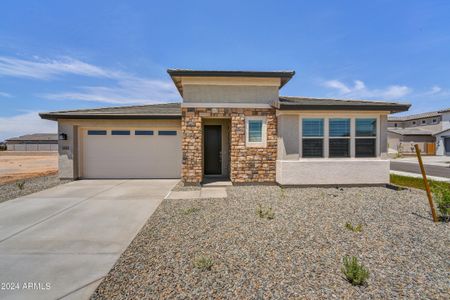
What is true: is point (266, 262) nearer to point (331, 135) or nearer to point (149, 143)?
point (331, 135)

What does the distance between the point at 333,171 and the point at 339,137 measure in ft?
4.79

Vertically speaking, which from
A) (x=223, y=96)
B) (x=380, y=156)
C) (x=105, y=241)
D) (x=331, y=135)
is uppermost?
(x=223, y=96)

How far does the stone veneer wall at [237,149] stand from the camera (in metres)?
9.55

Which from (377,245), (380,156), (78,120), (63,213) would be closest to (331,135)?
(380,156)

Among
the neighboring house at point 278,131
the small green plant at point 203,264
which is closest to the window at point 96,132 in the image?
the neighboring house at point 278,131

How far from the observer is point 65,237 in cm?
465

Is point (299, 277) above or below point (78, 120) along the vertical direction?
below

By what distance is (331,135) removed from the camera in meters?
9.27

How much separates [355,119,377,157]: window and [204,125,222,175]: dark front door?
6.30 meters

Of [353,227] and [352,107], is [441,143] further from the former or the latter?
[353,227]

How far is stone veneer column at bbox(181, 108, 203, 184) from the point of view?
9.52 metres

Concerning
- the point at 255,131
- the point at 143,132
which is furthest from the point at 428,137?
the point at 143,132

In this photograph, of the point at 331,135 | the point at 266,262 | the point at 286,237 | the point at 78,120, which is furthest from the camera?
the point at 78,120

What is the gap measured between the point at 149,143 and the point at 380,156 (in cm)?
1083
